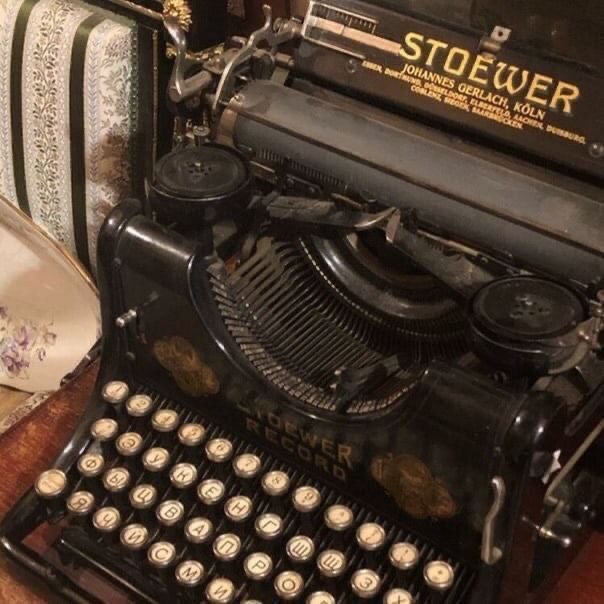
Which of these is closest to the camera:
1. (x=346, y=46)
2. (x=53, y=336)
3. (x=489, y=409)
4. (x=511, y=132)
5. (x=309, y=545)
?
(x=489, y=409)

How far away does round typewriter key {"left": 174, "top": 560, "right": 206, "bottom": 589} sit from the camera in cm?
126

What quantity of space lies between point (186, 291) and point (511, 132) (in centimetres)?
49

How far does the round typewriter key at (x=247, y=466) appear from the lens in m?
1.30

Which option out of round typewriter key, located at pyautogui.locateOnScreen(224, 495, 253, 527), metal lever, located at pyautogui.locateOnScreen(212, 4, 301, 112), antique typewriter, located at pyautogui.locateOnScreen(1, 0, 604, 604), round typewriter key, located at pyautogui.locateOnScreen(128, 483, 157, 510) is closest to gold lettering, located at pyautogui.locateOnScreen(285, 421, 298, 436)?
antique typewriter, located at pyautogui.locateOnScreen(1, 0, 604, 604)

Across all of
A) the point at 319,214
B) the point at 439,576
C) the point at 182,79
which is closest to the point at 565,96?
the point at 319,214

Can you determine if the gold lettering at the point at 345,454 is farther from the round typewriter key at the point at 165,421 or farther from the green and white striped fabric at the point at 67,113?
the green and white striped fabric at the point at 67,113

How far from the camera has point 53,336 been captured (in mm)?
1995

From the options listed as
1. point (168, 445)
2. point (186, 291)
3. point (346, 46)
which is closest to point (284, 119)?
point (346, 46)

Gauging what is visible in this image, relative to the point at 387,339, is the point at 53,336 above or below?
below

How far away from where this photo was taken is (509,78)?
1.36 m

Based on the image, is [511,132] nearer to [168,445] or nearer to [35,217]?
[168,445]

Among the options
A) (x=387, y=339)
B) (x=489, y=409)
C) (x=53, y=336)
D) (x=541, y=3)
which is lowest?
(x=53, y=336)

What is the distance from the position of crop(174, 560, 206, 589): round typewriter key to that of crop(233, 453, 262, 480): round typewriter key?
0.13 m

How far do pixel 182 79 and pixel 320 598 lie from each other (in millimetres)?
750
